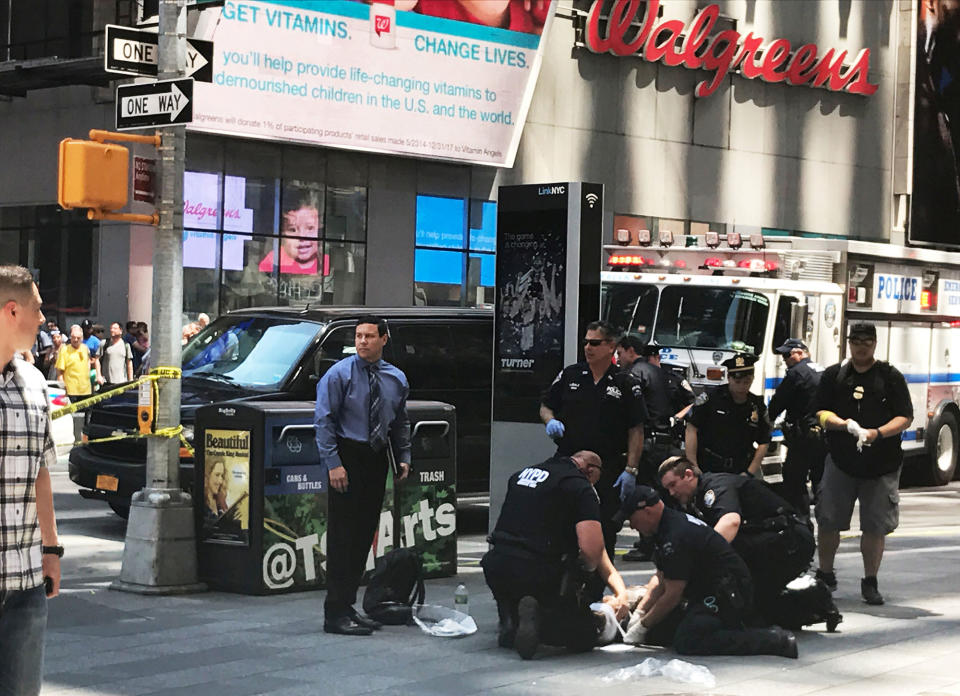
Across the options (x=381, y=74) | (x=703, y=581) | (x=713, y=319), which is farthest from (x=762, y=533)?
(x=381, y=74)

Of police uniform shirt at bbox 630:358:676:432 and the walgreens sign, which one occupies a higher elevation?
the walgreens sign

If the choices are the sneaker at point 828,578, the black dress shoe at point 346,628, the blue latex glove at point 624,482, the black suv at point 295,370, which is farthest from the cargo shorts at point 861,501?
the black suv at point 295,370

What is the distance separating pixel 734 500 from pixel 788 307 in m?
8.79

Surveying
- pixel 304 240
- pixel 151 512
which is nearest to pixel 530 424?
pixel 151 512

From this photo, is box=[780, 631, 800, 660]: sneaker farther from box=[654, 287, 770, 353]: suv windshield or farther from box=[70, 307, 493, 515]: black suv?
box=[654, 287, 770, 353]: suv windshield

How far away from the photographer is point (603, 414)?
1031 cm

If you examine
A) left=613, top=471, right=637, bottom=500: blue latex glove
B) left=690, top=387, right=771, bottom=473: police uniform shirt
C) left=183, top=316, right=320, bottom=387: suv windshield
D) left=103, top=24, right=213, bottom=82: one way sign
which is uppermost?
left=103, top=24, right=213, bottom=82: one way sign

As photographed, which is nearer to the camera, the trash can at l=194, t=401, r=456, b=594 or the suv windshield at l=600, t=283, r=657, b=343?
the trash can at l=194, t=401, r=456, b=594

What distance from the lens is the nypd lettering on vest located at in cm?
867

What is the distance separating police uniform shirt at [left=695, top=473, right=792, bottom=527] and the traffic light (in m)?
4.06

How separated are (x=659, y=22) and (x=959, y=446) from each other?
15.7 m

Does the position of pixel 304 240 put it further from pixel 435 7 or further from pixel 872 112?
pixel 872 112

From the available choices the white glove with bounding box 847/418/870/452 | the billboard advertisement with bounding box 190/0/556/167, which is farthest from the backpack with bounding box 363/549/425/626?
the billboard advertisement with bounding box 190/0/556/167

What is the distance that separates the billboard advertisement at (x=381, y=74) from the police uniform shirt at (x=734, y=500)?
17.7 metres
